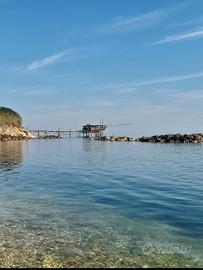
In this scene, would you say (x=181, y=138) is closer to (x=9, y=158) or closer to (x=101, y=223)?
(x=9, y=158)

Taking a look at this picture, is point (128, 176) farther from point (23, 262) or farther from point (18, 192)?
point (23, 262)

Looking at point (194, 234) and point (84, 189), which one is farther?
point (84, 189)

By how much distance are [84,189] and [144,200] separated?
7107mm

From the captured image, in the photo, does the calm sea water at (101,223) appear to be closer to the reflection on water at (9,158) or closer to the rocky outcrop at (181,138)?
the reflection on water at (9,158)

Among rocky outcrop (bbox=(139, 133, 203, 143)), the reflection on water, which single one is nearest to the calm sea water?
the reflection on water

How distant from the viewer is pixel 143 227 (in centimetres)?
2012

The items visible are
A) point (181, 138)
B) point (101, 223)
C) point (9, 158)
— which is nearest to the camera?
point (101, 223)

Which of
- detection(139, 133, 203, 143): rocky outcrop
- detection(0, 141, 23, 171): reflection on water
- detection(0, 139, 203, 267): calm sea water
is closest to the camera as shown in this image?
detection(0, 139, 203, 267): calm sea water

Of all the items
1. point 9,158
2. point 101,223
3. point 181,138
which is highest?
point 181,138

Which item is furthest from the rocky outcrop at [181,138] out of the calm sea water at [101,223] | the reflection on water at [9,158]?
the calm sea water at [101,223]

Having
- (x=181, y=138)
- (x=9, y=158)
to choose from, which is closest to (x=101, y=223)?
(x=9, y=158)

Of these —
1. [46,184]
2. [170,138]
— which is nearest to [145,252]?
[46,184]

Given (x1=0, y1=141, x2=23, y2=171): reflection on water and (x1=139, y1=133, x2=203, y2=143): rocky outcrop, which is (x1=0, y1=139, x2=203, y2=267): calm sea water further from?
(x1=139, y1=133, x2=203, y2=143): rocky outcrop

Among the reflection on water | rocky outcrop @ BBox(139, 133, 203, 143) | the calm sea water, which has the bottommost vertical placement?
the calm sea water
